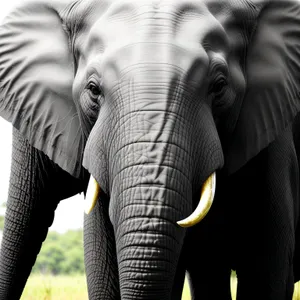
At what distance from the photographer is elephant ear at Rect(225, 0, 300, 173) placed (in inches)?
207

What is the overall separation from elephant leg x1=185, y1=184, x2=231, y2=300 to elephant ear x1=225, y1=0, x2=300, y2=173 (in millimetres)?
301

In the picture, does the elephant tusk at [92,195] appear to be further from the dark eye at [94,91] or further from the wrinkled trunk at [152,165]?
the dark eye at [94,91]

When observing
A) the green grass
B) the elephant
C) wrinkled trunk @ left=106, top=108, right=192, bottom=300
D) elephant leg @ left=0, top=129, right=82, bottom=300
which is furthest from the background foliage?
wrinkled trunk @ left=106, top=108, right=192, bottom=300

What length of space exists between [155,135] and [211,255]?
1992mm

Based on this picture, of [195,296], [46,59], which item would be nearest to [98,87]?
[46,59]

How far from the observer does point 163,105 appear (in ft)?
14.7

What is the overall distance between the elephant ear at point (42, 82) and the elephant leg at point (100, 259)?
1.16ft

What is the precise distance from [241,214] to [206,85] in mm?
1179

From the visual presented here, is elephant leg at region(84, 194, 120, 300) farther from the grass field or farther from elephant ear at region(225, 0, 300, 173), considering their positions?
the grass field

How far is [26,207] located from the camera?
626cm

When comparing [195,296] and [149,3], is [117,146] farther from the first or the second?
[195,296]

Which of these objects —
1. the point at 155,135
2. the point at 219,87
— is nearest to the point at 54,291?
the point at 219,87

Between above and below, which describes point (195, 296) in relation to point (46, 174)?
below

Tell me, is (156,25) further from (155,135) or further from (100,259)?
(100,259)
